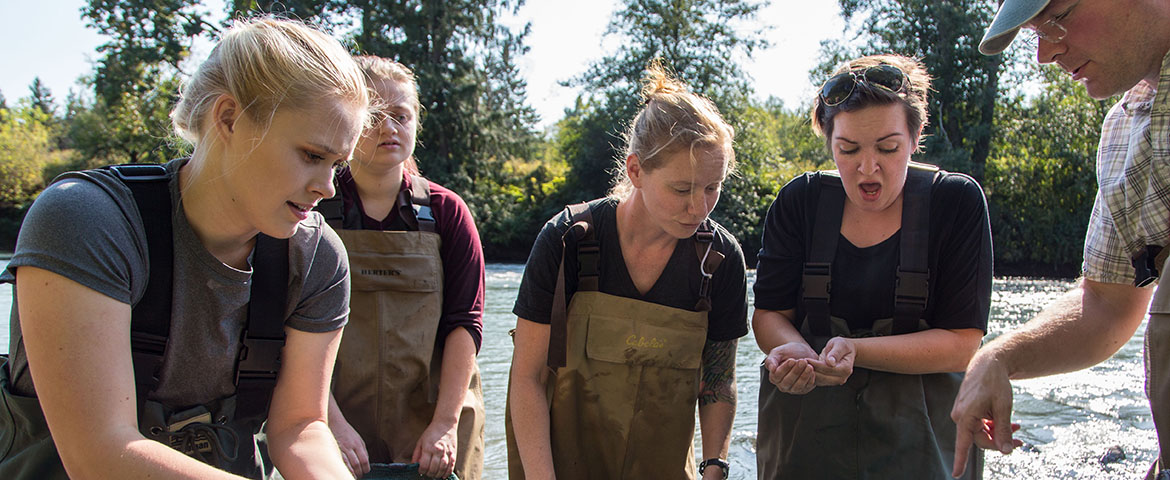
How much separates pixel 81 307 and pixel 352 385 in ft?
4.37

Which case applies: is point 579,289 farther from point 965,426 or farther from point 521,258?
point 521,258

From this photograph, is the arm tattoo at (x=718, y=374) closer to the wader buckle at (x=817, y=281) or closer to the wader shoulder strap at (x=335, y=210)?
the wader buckle at (x=817, y=281)

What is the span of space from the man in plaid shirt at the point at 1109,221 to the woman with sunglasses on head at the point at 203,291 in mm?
1603

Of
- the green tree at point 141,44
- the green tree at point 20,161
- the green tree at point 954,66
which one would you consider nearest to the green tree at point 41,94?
the green tree at point 20,161

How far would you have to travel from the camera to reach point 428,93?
94.4ft

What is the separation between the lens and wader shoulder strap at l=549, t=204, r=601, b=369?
247 centimetres

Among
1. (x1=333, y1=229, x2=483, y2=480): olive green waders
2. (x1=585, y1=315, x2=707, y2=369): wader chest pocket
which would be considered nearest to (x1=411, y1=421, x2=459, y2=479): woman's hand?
(x1=333, y1=229, x2=483, y2=480): olive green waders

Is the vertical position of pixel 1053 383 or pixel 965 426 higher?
pixel 965 426

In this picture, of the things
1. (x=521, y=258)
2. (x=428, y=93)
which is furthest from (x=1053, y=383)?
(x=428, y=93)

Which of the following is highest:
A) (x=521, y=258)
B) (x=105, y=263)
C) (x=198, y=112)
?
(x=198, y=112)

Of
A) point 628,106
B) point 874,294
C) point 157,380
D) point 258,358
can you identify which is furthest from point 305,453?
point 628,106

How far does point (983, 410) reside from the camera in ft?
6.31

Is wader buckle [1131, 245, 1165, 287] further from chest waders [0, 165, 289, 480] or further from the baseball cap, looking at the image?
chest waders [0, 165, 289, 480]

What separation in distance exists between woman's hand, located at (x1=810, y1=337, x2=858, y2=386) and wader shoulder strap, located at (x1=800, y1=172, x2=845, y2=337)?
20 cm
